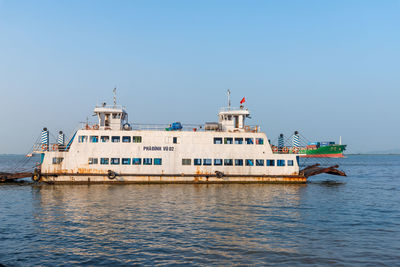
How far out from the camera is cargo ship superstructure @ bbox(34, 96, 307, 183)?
106ft

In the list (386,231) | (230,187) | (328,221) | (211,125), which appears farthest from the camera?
(211,125)

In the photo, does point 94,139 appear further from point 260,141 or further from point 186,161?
point 260,141

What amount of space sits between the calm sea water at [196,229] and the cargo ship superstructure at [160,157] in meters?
5.19

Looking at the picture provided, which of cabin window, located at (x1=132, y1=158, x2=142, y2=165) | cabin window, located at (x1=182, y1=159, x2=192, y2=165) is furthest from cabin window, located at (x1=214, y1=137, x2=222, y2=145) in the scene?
cabin window, located at (x1=132, y1=158, x2=142, y2=165)

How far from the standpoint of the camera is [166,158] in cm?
3356

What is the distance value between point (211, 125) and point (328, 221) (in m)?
20.6

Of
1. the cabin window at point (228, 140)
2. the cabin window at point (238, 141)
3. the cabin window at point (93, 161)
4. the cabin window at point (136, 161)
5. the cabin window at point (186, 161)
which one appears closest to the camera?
the cabin window at point (93, 161)

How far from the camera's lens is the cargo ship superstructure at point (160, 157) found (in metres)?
32.3

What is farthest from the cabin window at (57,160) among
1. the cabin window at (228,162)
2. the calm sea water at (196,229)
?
the cabin window at (228,162)

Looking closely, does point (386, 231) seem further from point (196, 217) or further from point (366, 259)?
point (196, 217)

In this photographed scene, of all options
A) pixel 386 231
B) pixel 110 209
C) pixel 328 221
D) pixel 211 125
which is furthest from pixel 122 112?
pixel 386 231

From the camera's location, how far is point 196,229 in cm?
1606

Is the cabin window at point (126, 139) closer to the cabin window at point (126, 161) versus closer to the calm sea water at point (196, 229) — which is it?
the cabin window at point (126, 161)

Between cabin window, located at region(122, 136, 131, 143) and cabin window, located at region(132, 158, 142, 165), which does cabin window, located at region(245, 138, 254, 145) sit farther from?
cabin window, located at region(122, 136, 131, 143)
